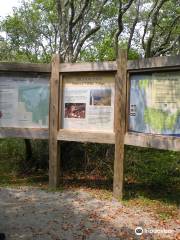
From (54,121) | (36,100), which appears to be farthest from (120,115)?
(36,100)

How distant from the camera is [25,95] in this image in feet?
22.7

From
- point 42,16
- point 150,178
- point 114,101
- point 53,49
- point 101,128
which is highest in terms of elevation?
point 42,16

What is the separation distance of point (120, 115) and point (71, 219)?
1.89 metres

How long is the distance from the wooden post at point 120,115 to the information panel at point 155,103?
0.14m

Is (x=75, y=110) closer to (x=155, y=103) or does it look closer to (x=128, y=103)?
(x=128, y=103)

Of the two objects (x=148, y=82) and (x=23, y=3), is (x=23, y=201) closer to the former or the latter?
(x=148, y=82)

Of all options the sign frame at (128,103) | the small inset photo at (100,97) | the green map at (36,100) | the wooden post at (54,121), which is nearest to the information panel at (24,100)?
the green map at (36,100)

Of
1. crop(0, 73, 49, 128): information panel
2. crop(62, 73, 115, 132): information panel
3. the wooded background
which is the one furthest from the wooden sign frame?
the wooded background

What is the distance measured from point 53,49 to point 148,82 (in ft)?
64.7

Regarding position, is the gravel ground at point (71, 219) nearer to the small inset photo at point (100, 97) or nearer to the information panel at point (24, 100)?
the information panel at point (24, 100)

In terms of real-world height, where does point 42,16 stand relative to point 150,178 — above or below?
above

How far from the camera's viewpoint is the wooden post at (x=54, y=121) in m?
6.68

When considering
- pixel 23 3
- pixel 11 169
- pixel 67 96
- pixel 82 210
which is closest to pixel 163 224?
pixel 82 210

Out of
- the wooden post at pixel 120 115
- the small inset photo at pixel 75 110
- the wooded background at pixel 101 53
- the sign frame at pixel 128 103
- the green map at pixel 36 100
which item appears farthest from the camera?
the wooded background at pixel 101 53
